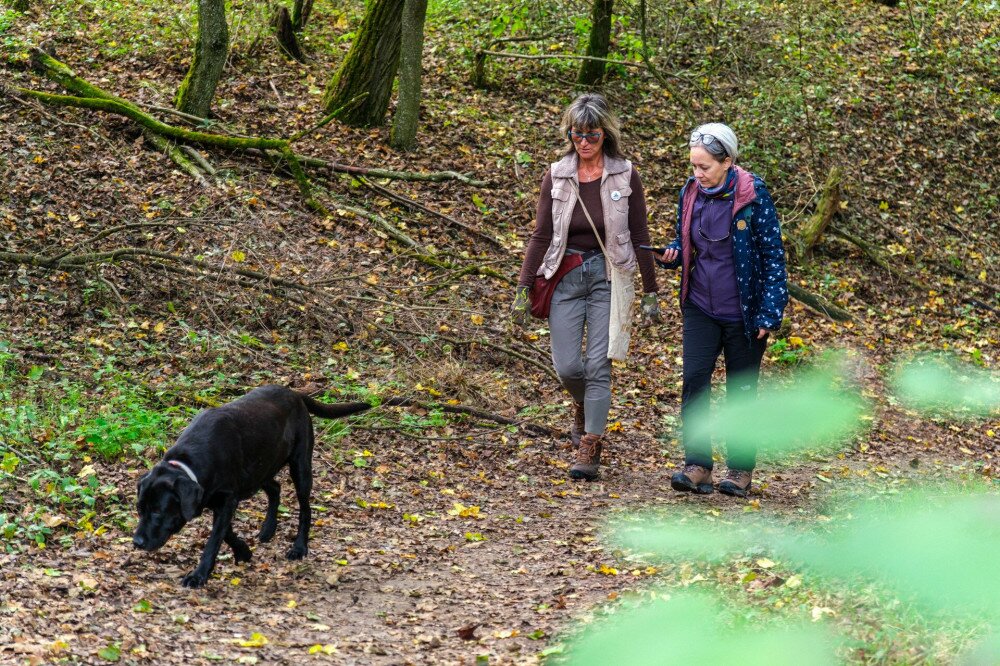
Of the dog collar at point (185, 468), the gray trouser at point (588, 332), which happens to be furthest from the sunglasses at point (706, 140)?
the dog collar at point (185, 468)

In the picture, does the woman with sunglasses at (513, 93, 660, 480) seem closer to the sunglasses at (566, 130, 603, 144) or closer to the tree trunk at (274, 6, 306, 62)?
the sunglasses at (566, 130, 603, 144)

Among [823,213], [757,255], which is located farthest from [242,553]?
[823,213]

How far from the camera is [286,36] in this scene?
45.4 feet

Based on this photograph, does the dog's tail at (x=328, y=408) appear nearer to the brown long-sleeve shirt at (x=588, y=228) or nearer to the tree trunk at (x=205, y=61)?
the brown long-sleeve shirt at (x=588, y=228)

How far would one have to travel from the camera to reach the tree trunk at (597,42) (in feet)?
46.9

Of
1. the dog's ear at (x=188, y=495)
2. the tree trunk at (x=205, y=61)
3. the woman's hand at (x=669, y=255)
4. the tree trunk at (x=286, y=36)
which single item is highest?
the tree trunk at (x=286, y=36)

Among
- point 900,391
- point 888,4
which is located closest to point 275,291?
point 900,391

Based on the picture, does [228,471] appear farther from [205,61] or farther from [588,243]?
[205,61]

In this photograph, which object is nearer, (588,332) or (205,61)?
(588,332)

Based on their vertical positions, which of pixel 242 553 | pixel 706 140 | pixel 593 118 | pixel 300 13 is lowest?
pixel 242 553

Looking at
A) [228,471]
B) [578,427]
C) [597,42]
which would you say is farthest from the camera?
[597,42]

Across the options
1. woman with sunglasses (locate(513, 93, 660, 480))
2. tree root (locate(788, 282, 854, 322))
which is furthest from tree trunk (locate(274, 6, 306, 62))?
woman with sunglasses (locate(513, 93, 660, 480))

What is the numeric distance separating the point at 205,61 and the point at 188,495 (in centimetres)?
812

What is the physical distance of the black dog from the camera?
4.44 meters
